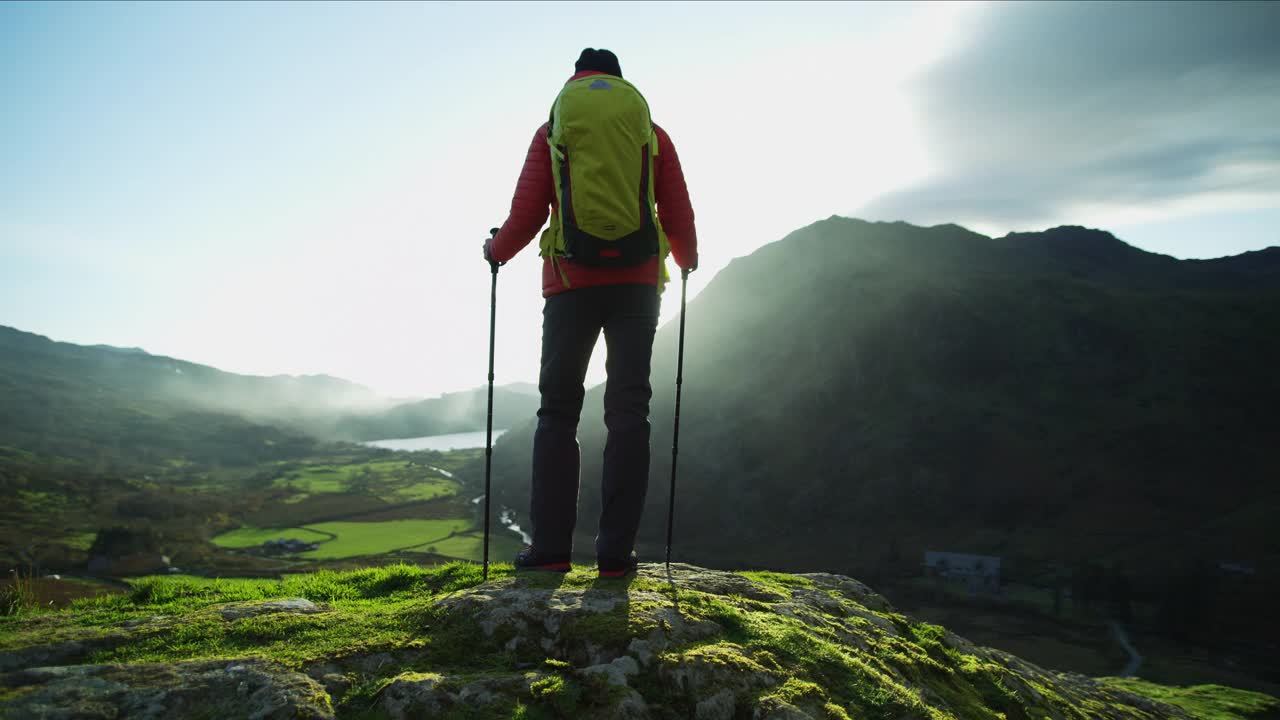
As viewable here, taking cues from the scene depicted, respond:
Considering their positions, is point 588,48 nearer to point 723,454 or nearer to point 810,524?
point 810,524

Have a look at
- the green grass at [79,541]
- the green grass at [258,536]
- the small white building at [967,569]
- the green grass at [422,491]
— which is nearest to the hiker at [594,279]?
the green grass at [79,541]

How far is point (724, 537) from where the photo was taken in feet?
440

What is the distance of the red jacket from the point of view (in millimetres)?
6254

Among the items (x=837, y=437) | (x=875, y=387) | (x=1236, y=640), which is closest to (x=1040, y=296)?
(x=875, y=387)

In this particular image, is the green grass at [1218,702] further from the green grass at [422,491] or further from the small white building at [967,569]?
the green grass at [422,491]

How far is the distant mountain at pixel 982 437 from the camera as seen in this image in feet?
402

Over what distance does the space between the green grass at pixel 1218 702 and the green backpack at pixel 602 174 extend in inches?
874

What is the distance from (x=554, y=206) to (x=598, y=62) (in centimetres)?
171

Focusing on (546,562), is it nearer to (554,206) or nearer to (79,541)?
(554,206)

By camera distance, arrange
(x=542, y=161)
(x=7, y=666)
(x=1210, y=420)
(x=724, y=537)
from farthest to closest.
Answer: (x=1210, y=420) → (x=724, y=537) → (x=542, y=161) → (x=7, y=666)

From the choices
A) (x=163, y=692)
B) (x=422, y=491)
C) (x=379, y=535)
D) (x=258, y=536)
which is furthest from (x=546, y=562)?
(x=422, y=491)

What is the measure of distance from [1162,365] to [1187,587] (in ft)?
360

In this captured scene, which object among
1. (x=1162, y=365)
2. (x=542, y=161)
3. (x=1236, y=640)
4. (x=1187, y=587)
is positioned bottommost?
(x=1236, y=640)

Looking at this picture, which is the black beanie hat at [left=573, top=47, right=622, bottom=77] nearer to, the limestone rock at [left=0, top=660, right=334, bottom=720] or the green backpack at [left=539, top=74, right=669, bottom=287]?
the green backpack at [left=539, top=74, right=669, bottom=287]
